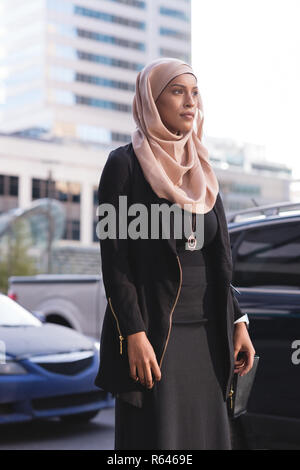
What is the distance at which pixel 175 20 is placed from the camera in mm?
115500

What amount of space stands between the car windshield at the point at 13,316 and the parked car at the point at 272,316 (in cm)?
309

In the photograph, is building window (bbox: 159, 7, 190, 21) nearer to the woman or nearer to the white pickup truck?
the white pickup truck

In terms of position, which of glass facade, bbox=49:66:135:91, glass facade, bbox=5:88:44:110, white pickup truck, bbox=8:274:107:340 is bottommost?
white pickup truck, bbox=8:274:107:340

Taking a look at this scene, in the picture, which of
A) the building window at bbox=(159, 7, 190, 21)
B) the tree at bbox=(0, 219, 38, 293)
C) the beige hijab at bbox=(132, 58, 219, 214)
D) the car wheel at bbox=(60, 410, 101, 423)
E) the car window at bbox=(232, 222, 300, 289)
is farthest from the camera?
the building window at bbox=(159, 7, 190, 21)

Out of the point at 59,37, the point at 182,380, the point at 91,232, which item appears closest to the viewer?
the point at 182,380

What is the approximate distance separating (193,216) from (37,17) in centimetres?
10481

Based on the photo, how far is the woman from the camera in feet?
8.86

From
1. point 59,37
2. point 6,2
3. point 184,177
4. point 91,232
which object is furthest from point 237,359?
point 6,2

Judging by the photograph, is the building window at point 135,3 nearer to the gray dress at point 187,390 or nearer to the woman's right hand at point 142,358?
the gray dress at point 187,390

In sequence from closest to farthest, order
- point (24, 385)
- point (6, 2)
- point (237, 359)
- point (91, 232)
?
point (237, 359), point (24, 385), point (91, 232), point (6, 2)

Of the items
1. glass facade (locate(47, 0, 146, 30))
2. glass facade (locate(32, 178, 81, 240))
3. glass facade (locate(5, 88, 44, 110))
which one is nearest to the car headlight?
glass facade (locate(32, 178, 81, 240))

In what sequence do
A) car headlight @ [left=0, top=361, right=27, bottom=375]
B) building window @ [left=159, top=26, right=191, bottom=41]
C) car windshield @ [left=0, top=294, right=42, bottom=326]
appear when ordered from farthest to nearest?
building window @ [left=159, top=26, right=191, bottom=41] < car windshield @ [left=0, top=294, right=42, bottom=326] < car headlight @ [left=0, top=361, right=27, bottom=375]

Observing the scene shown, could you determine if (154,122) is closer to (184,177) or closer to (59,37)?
(184,177)

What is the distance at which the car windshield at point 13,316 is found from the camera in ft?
25.7
